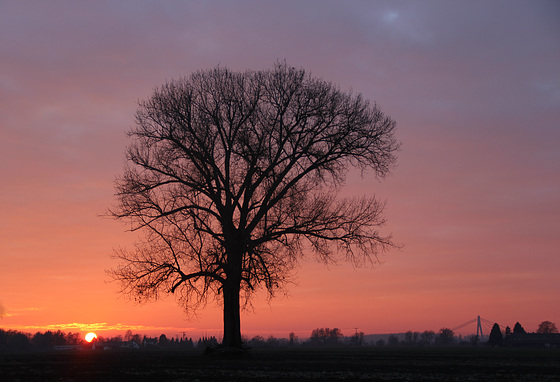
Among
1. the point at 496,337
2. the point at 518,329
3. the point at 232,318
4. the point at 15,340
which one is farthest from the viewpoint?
the point at 518,329

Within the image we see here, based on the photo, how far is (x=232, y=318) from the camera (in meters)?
32.8

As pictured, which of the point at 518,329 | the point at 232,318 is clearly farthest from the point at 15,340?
the point at 518,329

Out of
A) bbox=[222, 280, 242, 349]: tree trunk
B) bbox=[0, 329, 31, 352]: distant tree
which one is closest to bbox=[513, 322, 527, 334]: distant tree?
bbox=[0, 329, 31, 352]: distant tree

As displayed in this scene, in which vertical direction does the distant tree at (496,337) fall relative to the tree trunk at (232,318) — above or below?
below

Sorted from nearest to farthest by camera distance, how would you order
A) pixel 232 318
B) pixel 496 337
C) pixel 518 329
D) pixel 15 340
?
pixel 232 318 < pixel 15 340 < pixel 496 337 < pixel 518 329

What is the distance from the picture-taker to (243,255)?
31906mm

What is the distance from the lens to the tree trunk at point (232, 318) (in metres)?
32.6

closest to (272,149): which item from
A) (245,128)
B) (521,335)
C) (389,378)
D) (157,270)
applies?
(245,128)

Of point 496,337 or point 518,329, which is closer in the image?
point 496,337

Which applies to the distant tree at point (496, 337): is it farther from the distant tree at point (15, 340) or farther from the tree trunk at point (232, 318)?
the tree trunk at point (232, 318)

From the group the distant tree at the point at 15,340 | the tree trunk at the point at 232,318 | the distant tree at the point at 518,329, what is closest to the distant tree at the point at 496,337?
the distant tree at the point at 518,329

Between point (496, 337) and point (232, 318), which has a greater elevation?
point (232, 318)

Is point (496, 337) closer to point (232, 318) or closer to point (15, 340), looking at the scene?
point (15, 340)

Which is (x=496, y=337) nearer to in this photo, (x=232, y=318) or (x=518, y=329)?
(x=518, y=329)
